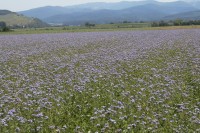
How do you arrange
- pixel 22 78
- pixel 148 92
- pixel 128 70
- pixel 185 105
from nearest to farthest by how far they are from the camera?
1. pixel 185 105
2. pixel 148 92
3. pixel 22 78
4. pixel 128 70

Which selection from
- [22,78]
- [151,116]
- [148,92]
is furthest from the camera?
[22,78]

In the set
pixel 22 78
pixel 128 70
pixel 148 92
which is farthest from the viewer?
pixel 128 70

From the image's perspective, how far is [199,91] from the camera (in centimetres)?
968

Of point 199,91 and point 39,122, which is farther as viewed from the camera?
point 199,91

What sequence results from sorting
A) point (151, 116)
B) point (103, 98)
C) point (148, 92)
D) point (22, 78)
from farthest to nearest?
point (22, 78) < point (148, 92) < point (103, 98) < point (151, 116)

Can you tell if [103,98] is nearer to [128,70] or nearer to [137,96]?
[137,96]

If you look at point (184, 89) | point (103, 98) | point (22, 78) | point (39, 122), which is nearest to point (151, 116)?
point (103, 98)

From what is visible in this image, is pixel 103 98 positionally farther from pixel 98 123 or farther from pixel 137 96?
pixel 98 123

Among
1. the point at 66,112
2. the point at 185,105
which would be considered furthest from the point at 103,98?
the point at 185,105

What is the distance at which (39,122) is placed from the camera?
6.80 m

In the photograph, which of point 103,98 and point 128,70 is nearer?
point 103,98

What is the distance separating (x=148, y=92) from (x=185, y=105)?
1405mm

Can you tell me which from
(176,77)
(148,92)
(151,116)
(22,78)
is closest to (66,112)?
(151,116)

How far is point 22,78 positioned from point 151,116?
5.14 metres
